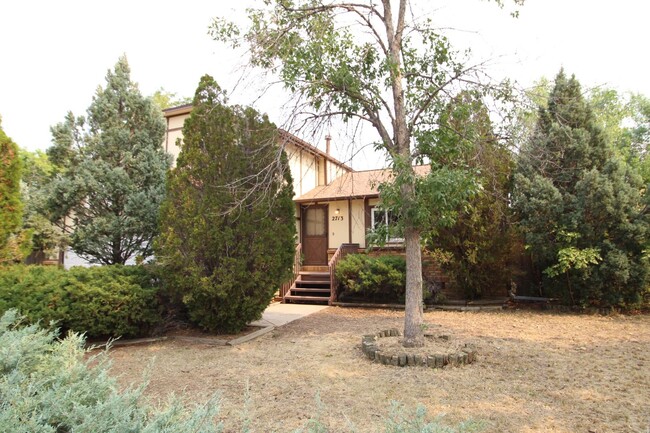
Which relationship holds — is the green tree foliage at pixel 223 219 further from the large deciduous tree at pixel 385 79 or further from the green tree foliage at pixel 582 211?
the green tree foliage at pixel 582 211

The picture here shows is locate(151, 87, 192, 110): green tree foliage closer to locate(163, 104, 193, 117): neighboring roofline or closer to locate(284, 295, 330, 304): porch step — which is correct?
locate(163, 104, 193, 117): neighboring roofline

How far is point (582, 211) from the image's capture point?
26.1 feet

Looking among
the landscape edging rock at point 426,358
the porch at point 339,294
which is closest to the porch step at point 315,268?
the porch at point 339,294

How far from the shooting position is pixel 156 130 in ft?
33.6

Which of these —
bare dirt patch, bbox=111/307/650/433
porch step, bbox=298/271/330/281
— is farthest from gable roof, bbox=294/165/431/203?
bare dirt patch, bbox=111/307/650/433

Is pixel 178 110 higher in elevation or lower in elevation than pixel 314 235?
higher

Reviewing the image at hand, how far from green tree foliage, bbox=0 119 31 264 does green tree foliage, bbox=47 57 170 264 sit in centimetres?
232

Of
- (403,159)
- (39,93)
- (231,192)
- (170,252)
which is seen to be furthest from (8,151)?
(403,159)

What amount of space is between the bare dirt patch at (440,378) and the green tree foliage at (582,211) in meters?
1.06

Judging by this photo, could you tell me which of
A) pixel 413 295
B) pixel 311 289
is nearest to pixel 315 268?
pixel 311 289

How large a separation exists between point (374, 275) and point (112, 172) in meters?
6.94

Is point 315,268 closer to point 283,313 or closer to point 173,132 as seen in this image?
point 283,313

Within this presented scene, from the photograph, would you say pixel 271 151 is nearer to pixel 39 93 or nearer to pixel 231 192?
pixel 231 192

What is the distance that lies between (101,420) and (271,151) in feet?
16.2
